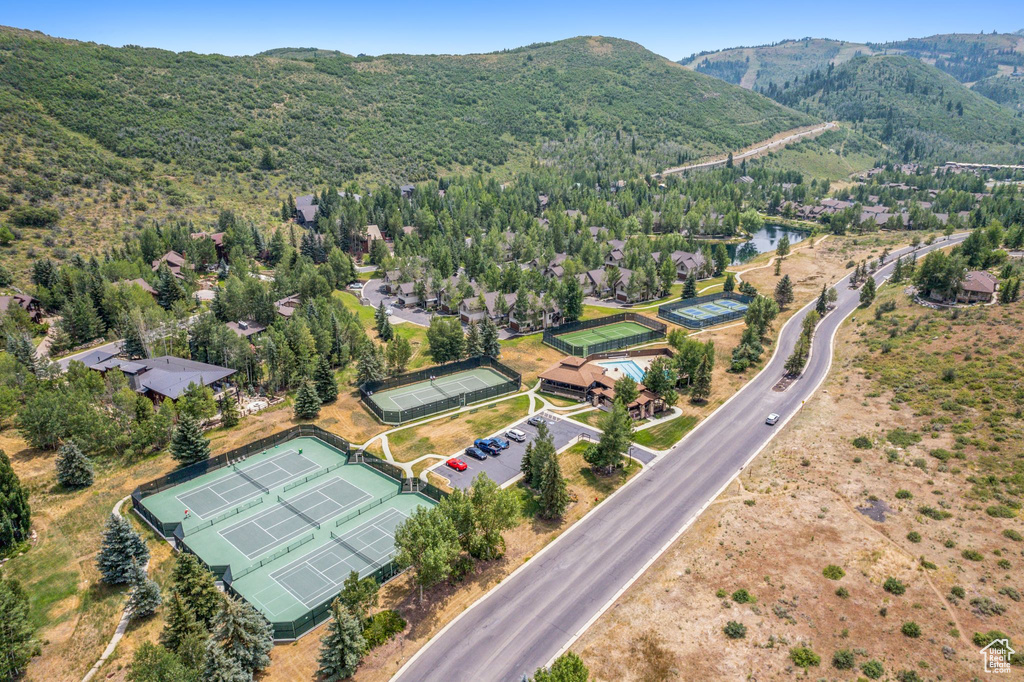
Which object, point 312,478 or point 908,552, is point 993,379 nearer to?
point 908,552

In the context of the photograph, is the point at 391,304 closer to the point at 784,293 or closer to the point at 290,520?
the point at 290,520

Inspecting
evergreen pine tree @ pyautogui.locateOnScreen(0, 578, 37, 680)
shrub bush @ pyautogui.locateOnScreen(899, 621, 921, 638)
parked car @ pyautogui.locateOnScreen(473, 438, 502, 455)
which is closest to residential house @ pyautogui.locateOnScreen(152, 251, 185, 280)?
parked car @ pyautogui.locateOnScreen(473, 438, 502, 455)

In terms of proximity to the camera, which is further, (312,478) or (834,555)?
(312,478)

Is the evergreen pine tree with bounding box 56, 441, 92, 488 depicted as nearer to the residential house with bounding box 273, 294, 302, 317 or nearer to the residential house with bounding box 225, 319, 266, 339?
the residential house with bounding box 225, 319, 266, 339

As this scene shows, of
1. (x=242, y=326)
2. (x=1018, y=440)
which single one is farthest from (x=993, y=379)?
(x=242, y=326)

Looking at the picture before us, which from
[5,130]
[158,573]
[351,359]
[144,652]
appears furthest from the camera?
[5,130]

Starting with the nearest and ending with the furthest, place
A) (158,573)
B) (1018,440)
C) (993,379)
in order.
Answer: (158,573), (1018,440), (993,379)

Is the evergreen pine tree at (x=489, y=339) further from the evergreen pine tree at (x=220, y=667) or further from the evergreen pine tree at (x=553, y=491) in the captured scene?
the evergreen pine tree at (x=220, y=667)
